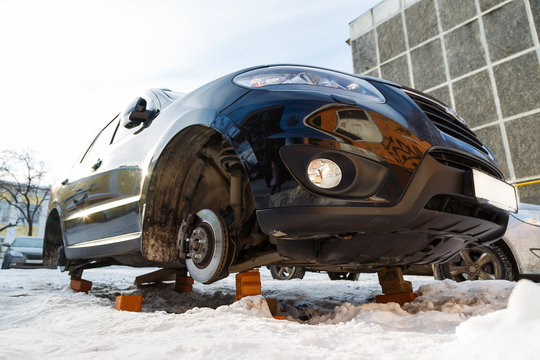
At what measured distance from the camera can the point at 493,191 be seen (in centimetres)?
188

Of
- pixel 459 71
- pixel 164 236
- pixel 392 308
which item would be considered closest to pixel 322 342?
pixel 392 308

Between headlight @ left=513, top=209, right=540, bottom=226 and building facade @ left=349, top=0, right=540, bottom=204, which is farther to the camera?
building facade @ left=349, top=0, right=540, bottom=204

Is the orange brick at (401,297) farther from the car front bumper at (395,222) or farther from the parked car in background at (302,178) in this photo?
the car front bumper at (395,222)

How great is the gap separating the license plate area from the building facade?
35.0 feet

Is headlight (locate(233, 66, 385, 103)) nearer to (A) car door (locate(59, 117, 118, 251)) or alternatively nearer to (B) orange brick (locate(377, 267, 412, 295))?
(B) orange brick (locate(377, 267, 412, 295))

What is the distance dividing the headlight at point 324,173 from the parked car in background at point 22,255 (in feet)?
41.4

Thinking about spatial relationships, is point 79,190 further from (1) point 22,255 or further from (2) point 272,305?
(1) point 22,255

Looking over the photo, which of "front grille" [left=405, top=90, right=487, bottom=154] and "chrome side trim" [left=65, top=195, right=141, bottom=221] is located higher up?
"front grille" [left=405, top=90, right=487, bottom=154]

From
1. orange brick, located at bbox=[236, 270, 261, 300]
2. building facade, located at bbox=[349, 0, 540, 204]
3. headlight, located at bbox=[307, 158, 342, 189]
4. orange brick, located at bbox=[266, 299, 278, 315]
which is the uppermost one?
building facade, located at bbox=[349, 0, 540, 204]

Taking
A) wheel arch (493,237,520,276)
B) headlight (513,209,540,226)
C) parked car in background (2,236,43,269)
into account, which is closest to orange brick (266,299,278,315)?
wheel arch (493,237,520,276)

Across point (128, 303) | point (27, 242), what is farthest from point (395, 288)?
point (27, 242)

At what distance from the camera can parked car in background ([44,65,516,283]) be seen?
1.51 meters

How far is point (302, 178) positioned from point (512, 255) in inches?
120

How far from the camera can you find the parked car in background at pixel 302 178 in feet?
4.96
